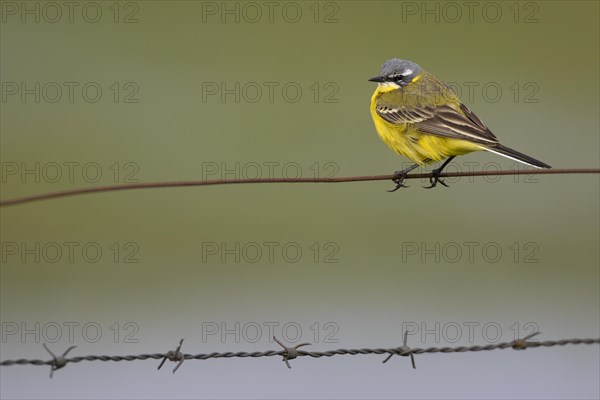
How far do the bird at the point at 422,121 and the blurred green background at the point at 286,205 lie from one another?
3.22m

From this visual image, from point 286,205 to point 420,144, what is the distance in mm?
4954

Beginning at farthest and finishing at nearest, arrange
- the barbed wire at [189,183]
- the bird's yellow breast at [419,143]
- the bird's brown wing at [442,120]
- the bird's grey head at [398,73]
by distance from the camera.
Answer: the bird's grey head at [398,73], the bird's yellow breast at [419,143], the bird's brown wing at [442,120], the barbed wire at [189,183]

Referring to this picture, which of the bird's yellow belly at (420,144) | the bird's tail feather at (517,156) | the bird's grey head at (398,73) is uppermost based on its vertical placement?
the bird's grey head at (398,73)

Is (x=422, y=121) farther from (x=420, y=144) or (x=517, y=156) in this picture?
(x=517, y=156)

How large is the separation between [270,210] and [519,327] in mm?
3686

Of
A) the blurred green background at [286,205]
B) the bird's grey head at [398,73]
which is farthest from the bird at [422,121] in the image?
the blurred green background at [286,205]

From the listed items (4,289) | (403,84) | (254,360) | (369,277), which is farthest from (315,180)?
(4,289)

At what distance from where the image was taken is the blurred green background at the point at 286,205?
397 inches

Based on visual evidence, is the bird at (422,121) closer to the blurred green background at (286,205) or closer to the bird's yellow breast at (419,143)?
the bird's yellow breast at (419,143)

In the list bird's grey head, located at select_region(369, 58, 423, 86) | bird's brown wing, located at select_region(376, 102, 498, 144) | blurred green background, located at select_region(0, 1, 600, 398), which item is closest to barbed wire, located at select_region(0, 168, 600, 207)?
bird's brown wing, located at select_region(376, 102, 498, 144)

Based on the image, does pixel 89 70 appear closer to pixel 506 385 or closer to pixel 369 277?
pixel 369 277

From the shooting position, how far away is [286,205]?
12.1 metres

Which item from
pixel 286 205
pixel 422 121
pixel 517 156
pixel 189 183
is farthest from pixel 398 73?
pixel 286 205

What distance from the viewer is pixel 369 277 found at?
11281 millimetres
